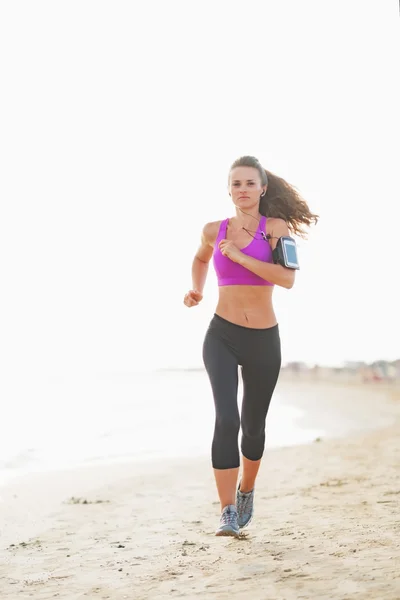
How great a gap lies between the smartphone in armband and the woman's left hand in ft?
0.74

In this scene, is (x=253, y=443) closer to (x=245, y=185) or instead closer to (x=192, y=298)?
(x=192, y=298)

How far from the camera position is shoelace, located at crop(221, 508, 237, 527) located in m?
4.71

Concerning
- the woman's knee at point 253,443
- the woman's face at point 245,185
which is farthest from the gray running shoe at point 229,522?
the woman's face at point 245,185

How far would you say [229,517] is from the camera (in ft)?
15.5

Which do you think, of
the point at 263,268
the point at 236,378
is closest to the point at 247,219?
the point at 263,268

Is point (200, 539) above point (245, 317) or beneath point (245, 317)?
beneath

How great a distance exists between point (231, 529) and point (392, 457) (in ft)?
17.0

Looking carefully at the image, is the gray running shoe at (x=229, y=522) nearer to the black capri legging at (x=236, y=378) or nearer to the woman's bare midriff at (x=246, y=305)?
the black capri legging at (x=236, y=378)

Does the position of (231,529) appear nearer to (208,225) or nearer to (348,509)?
(348,509)

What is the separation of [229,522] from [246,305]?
4.08 feet

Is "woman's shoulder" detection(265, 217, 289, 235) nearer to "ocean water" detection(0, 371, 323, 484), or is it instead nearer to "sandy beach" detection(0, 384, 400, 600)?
"sandy beach" detection(0, 384, 400, 600)

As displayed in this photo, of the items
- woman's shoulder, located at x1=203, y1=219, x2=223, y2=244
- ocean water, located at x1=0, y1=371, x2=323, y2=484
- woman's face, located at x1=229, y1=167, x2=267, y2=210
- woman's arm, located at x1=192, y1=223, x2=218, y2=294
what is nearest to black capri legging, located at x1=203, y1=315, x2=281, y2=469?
woman's arm, located at x1=192, y1=223, x2=218, y2=294

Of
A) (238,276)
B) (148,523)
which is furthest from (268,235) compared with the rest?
(148,523)

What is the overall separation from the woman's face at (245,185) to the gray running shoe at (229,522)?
5.79ft
